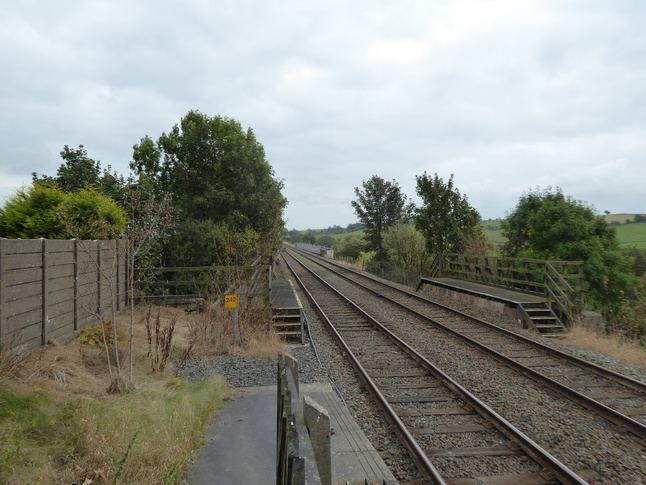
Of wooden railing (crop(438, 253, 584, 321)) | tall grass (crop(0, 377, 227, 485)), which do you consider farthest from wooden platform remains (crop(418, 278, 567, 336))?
tall grass (crop(0, 377, 227, 485))

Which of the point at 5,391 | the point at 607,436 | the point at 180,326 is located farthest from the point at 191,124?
the point at 607,436

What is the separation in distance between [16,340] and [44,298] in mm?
1042

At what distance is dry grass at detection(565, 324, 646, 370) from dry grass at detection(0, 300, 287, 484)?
320 inches

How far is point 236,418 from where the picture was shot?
4.75 metres

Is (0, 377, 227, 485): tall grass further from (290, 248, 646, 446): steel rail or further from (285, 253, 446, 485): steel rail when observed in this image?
(290, 248, 646, 446): steel rail

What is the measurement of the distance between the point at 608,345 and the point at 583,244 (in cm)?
648

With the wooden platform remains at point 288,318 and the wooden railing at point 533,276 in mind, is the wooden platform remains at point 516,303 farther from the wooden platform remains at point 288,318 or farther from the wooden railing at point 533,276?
the wooden platform remains at point 288,318

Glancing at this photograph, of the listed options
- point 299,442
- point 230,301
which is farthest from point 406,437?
point 230,301

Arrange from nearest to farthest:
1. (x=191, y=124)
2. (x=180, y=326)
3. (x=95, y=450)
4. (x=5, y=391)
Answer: (x=95, y=450)
(x=5, y=391)
(x=180, y=326)
(x=191, y=124)

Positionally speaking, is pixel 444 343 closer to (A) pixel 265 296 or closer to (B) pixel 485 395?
(B) pixel 485 395

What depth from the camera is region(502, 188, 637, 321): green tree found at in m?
13.5

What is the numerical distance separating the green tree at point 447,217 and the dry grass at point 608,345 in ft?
36.6

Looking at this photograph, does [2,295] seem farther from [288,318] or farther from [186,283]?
[186,283]

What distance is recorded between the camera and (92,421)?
3.64m
